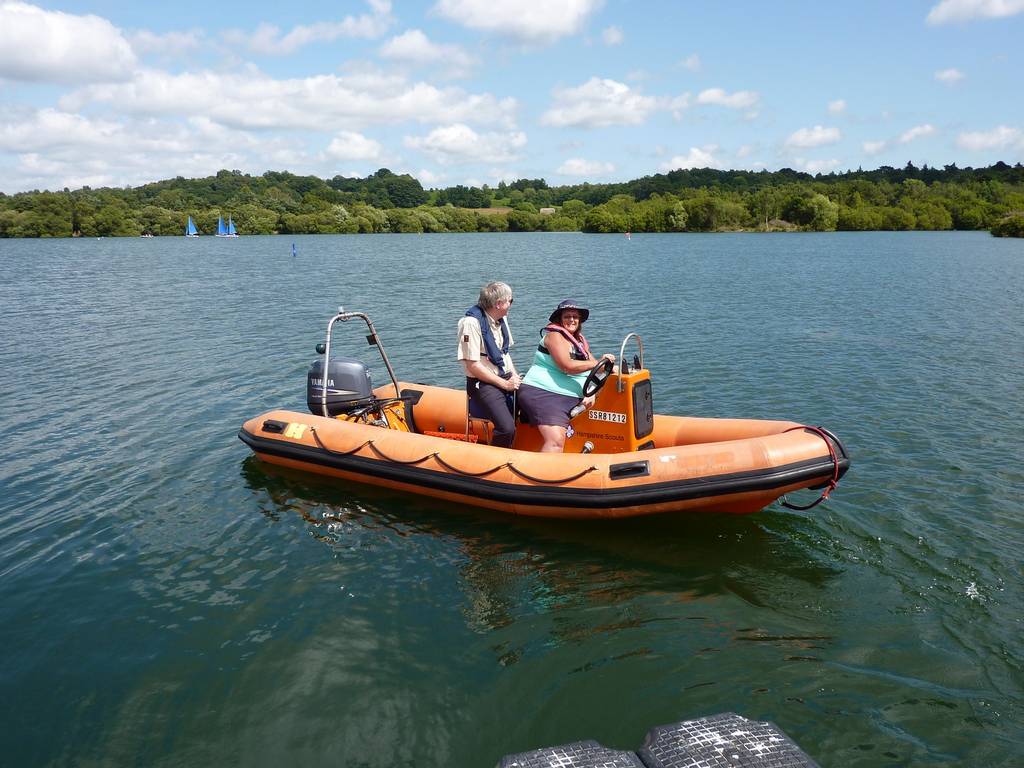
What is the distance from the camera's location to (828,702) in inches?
164

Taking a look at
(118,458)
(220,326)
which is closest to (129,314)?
(220,326)

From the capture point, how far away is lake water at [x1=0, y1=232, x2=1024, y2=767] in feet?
13.4

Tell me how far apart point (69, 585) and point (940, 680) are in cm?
610

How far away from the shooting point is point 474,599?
212 inches

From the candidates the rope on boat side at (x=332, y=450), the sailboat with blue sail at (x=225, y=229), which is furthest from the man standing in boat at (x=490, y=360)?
the sailboat with blue sail at (x=225, y=229)

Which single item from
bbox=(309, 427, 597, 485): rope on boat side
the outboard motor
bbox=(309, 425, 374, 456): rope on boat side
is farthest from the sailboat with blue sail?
bbox=(309, 427, 597, 485): rope on boat side

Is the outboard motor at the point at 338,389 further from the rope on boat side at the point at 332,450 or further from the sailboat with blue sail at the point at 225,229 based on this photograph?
the sailboat with blue sail at the point at 225,229

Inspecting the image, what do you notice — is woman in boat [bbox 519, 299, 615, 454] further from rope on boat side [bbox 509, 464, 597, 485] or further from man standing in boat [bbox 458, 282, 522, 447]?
rope on boat side [bbox 509, 464, 597, 485]

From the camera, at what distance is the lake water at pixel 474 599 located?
4.08 meters

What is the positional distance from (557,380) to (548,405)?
0.24 meters

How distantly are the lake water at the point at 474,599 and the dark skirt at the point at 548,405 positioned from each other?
96cm

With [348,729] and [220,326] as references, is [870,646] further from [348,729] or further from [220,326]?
[220,326]

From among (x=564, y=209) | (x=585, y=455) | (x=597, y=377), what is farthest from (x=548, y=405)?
(x=564, y=209)

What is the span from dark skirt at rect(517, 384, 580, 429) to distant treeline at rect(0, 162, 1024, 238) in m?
77.5
